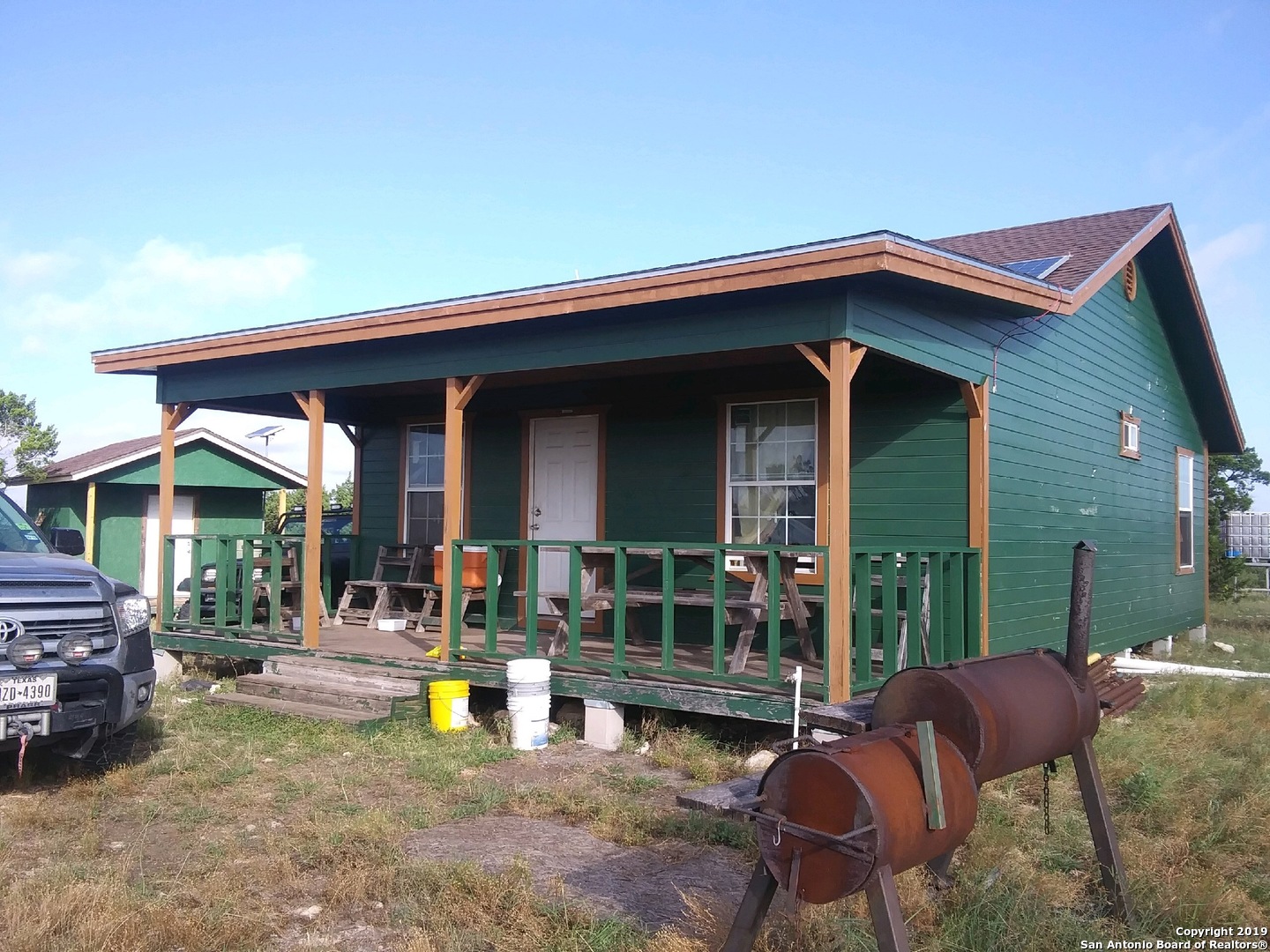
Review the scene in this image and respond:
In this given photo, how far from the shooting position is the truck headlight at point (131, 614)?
19.5 ft

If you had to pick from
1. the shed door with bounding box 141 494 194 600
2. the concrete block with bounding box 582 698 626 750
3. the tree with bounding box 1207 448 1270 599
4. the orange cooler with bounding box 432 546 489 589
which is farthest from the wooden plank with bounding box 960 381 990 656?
the shed door with bounding box 141 494 194 600

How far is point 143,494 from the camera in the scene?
15.6 metres

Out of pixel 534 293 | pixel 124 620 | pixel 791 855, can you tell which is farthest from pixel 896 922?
pixel 534 293

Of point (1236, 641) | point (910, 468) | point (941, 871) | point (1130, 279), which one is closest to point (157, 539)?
point (910, 468)

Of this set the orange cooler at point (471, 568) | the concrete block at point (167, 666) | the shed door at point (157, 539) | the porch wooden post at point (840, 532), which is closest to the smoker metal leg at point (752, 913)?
the porch wooden post at point (840, 532)

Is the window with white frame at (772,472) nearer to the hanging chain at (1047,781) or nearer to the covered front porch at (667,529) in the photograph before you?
the covered front porch at (667,529)

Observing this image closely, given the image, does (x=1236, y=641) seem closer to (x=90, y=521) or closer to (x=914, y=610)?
(x=914, y=610)

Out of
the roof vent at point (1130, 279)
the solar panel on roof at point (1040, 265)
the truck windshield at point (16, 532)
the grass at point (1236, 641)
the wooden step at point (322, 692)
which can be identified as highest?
the roof vent at point (1130, 279)

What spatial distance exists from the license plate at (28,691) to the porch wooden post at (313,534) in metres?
3.26

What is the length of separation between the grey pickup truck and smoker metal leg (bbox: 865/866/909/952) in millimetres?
4560

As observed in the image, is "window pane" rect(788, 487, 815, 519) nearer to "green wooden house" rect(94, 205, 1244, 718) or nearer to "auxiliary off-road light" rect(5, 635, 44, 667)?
"green wooden house" rect(94, 205, 1244, 718)

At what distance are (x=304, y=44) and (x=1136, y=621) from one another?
11.7 metres

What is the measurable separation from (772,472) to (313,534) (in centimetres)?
391

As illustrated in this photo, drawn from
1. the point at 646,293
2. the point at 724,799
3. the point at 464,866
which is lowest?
the point at 464,866
